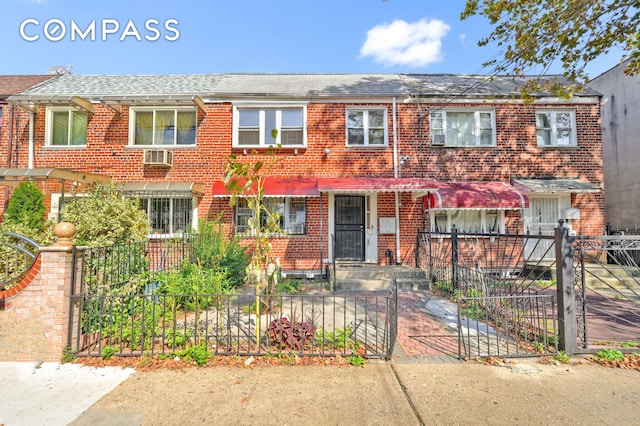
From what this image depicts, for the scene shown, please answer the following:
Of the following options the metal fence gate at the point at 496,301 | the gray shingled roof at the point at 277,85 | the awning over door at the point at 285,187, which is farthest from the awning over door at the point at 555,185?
the awning over door at the point at 285,187

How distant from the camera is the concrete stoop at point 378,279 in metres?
8.56

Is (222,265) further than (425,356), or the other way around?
(222,265)

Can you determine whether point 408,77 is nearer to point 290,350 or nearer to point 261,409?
point 290,350

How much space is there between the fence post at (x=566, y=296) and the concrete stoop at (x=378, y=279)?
4.19m

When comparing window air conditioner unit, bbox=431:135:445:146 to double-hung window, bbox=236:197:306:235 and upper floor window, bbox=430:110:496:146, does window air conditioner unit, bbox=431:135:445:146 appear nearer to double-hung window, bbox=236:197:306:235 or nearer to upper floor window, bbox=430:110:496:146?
upper floor window, bbox=430:110:496:146

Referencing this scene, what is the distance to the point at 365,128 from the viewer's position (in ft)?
36.0

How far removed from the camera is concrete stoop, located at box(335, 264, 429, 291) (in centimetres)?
856

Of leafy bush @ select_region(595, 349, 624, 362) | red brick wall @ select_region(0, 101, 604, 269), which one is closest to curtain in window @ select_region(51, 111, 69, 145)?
red brick wall @ select_region(0, 101, 604, 269)

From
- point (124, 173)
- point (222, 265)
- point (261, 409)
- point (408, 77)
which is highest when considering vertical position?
point (408, 77)

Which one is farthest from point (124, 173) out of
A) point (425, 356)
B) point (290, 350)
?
point (425, 356)

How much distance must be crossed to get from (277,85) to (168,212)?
6192 millimetres

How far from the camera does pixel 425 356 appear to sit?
4.37 m

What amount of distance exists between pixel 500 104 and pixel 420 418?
1131 cm

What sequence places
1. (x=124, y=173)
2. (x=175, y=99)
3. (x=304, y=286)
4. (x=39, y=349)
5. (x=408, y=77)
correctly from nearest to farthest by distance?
(x=39, y=349)
(x=304, y=286)
(x=175, y=99)
(x=124, y=173)
(x=408, y=77)
